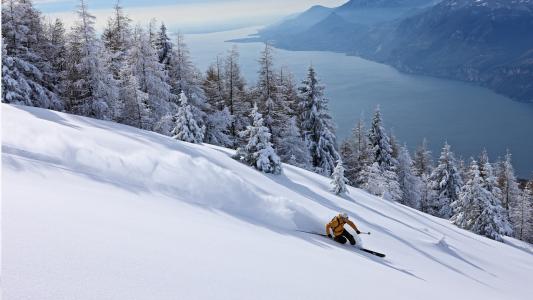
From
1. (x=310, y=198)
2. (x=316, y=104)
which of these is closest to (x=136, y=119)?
(x=316, y=104)

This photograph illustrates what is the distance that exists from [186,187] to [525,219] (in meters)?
53.4

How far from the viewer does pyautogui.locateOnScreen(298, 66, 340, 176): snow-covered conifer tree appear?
38.1m

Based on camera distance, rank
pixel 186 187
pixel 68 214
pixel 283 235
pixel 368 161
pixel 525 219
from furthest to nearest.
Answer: pixel 525 219 → pixel 368 161 → pixel 186 187 → pixel 283 235 → pixel 68 214

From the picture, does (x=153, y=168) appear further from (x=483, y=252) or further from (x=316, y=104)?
(x=316, y=104)

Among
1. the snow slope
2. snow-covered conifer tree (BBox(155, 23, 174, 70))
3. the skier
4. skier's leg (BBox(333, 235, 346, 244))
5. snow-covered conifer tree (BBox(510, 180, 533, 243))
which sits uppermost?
snow-covered conifer tree (BBox(155, 23, 174, 70))

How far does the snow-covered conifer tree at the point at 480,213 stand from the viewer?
34969mm

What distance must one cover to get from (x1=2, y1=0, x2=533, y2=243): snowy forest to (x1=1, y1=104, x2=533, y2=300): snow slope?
6.36 m

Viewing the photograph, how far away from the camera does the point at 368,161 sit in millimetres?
45156

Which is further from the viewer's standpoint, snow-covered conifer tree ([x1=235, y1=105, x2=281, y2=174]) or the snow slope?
snow-covered conifer tree ([x1=235, y1=105, x2=281, y2=174])

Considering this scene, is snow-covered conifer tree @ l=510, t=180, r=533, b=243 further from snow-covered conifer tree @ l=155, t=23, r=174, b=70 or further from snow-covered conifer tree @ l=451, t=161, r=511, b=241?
snow-covered conifer tree @ l=155, t=23, r=174, b=70

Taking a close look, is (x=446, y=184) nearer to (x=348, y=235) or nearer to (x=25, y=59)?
(x=348, y=235)

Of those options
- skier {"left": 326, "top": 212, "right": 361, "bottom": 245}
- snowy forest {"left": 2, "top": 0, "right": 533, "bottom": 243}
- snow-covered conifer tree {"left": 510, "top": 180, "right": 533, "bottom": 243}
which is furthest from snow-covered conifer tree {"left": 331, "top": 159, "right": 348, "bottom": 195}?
snow-covered conifer tree {"left": 510, "top": 180, "right": 533, "bottom": 243}

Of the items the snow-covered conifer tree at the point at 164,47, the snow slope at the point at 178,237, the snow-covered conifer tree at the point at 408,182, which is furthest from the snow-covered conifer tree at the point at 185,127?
the snow-covered conifer tree at the point at 408,182

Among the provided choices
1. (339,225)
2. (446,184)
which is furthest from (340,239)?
(446,184)
